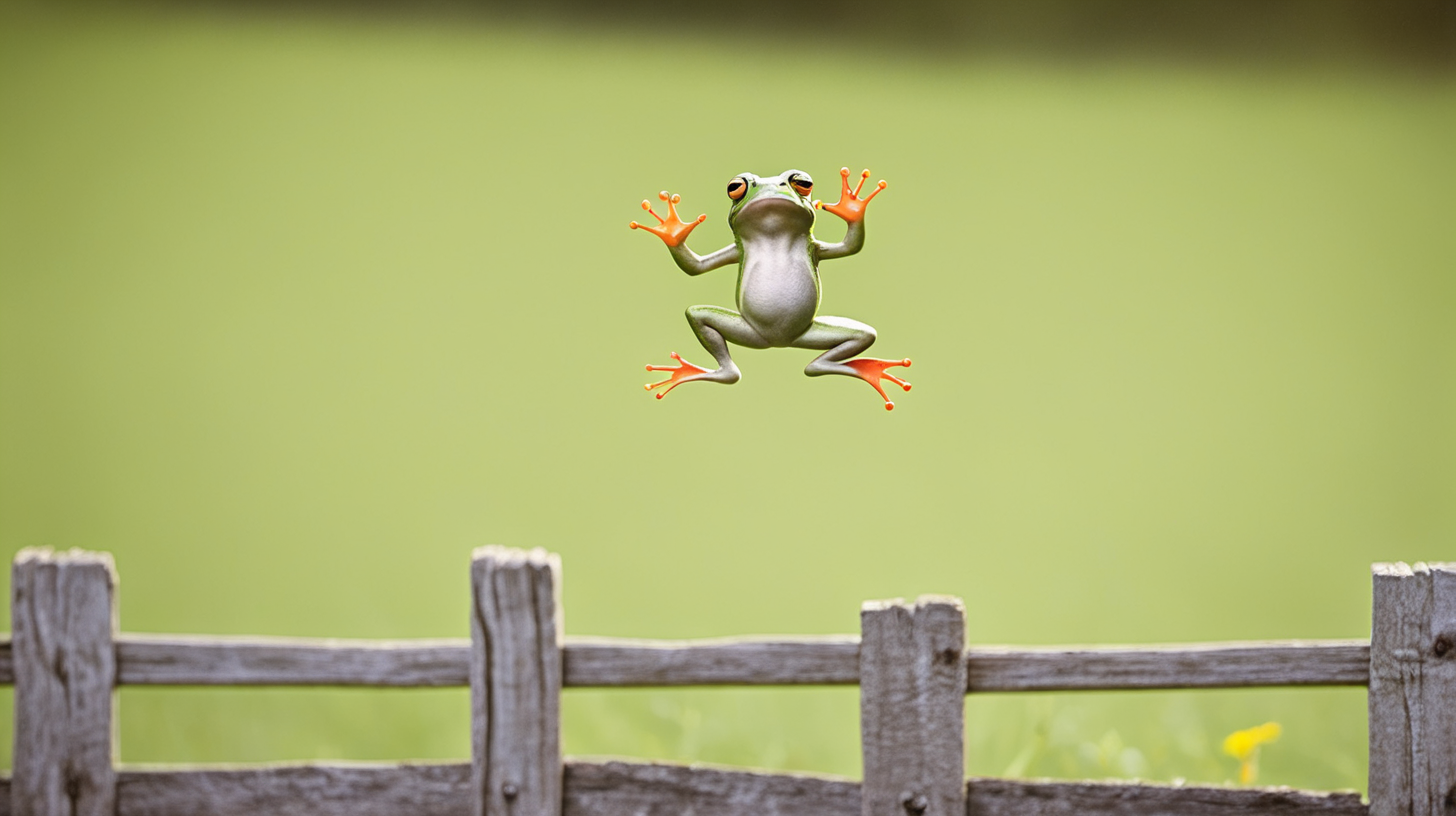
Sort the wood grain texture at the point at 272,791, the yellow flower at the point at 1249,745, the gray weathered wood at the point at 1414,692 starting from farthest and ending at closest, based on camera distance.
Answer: the yellow flower at the point at 1249,745 < the wood grain texture at the point at 272,791 < the gray weathered wood at the point at 1414,692

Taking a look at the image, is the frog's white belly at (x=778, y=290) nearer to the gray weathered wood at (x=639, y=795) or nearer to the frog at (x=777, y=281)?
the frog at (x=777, y=281)

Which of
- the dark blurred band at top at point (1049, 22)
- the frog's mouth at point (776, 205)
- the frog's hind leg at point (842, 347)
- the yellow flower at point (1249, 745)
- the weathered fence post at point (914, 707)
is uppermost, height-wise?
the dark blurred band at top at point (1049, 22)

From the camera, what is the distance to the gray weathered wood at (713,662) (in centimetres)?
137

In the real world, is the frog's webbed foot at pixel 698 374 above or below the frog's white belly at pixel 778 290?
below

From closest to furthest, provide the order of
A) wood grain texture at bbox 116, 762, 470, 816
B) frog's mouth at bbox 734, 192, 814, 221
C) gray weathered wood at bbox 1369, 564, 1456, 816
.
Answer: frog's mouth at bbox 734, 192, 814, 221 → gray weathered wood at bbox 1369, 564, 1456, 816 → wood grain texture at bbox 116, 762, 470, 816

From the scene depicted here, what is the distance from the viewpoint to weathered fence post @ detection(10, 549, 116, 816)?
1.44 m

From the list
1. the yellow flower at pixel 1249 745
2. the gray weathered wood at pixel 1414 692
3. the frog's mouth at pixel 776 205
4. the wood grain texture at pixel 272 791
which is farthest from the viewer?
the yellow flower at pixel 1249 745

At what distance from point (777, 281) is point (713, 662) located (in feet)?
2.67

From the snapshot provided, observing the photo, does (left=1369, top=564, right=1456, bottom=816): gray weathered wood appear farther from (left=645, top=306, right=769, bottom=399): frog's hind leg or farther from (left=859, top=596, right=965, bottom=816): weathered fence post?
(left=645, top=306, right=769, bottom=399): frog's hind leg

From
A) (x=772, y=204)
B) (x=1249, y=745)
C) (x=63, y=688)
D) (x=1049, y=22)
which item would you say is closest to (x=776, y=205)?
(x=772, y=204)

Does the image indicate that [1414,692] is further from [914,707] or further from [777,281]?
[777,281]

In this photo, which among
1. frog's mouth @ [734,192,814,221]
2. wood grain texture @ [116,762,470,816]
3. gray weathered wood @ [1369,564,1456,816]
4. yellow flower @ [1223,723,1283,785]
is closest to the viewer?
frog's mouth @ [734,192,814,221]

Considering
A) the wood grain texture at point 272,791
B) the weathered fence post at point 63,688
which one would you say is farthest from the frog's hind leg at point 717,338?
the weathered fence post at point 63,688

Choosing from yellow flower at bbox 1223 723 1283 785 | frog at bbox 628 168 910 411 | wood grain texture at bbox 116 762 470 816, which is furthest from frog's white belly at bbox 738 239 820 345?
yellow flower at bbox 1223 723 1283 785
